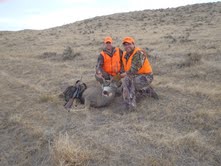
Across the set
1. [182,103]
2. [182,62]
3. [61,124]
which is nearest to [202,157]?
[182,103]

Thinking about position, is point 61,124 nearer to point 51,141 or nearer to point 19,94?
point 51,141

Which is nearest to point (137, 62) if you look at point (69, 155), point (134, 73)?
point (134, 73)

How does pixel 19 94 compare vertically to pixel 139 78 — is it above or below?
below

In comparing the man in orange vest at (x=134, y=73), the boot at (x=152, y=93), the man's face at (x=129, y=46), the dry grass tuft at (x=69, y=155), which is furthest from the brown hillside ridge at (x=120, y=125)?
the man's face at (x=129, y=46)

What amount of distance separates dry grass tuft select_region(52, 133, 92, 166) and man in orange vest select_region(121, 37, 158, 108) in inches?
84.0

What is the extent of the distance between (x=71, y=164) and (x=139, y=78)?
296 centimetres

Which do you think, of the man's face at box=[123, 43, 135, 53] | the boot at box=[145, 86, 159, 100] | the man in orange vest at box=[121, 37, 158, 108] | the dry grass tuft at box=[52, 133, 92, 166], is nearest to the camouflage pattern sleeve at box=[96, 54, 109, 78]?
the man in orange vest at box=[121, 37, 158, 108]

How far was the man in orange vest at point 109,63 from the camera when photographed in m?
7.26

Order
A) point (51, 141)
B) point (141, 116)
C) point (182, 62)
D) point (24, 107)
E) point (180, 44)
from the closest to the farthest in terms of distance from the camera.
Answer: point (51, 141), point (141, 116), point (24, 107), point (182, 62), point (180, 44)

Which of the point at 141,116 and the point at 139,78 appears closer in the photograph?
the point at 141,116

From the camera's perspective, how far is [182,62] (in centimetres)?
1003

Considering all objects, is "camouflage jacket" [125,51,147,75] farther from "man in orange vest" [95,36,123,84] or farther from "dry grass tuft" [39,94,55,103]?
"dry grass tuft" [39,94,55,103]

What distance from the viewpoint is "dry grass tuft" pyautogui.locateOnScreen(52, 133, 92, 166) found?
14.4 ft

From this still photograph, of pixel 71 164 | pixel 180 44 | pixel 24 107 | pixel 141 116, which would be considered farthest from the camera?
pixel 180 44
